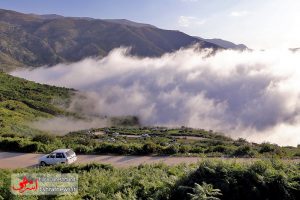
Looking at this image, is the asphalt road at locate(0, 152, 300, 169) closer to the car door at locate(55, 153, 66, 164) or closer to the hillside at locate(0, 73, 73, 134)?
the car door at locate(55, 153, 66, 164)

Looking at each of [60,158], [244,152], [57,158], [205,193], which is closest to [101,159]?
[60,158]

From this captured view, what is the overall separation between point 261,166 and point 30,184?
32.2 feet

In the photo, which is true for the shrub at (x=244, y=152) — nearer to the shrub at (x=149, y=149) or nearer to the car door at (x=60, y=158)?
the shrub at (x=149, y=149)

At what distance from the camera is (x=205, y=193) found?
13.3 m

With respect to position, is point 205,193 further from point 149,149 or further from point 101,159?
point 149,149

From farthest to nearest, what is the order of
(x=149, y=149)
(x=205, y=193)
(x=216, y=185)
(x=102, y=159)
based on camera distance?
(x=149, y=149) → (x=102, y=159) → (x=216, y=185) → (x=205, y=193)

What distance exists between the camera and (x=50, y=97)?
15488 cm

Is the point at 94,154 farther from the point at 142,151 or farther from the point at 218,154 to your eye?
the point at 218,154

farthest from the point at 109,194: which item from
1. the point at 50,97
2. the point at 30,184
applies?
the point at 50,97

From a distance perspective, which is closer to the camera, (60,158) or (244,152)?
(60,158)

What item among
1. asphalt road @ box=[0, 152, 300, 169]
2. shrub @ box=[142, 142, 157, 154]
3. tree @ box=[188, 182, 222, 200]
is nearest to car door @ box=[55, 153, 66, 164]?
asphalt road @ box=[0, 152, 300, 169]

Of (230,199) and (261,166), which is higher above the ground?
(261,166)

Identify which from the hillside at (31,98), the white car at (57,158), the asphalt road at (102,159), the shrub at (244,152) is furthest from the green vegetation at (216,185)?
the hillside at (31,98)

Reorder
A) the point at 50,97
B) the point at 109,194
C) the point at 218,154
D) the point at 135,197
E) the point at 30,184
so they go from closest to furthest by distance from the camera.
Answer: the point at 135,197
the point at 109,194
the point at 30,184
the point at 218,154
the point at 50,97
